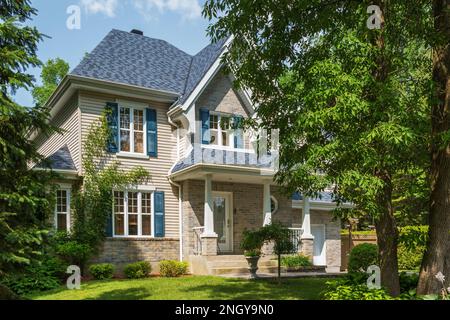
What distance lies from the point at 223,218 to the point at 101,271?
5483mm

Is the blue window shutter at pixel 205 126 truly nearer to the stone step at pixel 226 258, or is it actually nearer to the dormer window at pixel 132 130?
the dormer window at pixel 132 130

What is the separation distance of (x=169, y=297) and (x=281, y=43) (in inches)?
236

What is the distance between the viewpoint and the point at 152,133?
18.1 metres

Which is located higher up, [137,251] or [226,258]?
[137,251]

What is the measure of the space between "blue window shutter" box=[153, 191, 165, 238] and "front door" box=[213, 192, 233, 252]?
222 centimetres

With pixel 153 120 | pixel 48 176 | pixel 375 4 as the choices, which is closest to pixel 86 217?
pixel 153 120

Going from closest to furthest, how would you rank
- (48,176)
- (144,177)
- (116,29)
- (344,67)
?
(344,67) → (48,176) → (144,177) → (116,29)

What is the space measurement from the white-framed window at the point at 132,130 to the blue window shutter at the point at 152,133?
15cm

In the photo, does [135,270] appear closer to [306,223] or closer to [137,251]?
[137,251]

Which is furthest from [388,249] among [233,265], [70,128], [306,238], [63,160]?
[70,128]

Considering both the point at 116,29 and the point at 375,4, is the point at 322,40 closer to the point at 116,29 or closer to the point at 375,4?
the point at 375,4

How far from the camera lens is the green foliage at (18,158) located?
7625 millimetres

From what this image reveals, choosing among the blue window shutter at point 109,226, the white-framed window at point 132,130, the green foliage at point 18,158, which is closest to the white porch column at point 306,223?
the white-framed window at point 132,130

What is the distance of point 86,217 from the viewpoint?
53.6 feet
